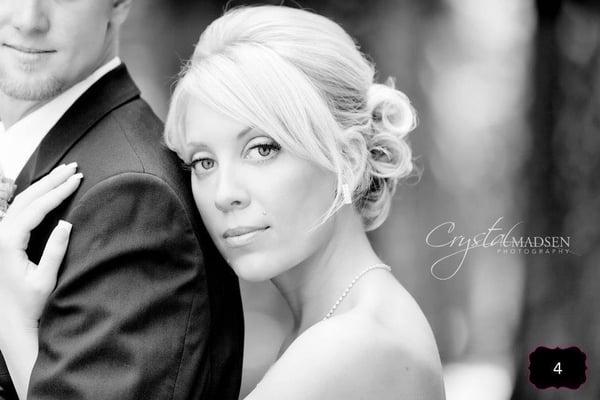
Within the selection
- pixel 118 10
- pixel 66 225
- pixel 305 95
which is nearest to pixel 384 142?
pixel 305 95

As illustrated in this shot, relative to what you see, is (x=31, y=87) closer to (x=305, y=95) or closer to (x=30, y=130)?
(x=30, y=130)

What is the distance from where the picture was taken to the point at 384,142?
81.2 inches

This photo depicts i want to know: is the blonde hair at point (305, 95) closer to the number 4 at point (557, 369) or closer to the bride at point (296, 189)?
the bride at point (296, 189)

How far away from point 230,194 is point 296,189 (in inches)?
6.0

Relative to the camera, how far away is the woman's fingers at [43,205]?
5.34ft

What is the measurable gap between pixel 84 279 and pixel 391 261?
221cm

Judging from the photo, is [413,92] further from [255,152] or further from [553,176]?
[255,152]

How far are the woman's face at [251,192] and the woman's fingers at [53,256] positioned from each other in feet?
1.18

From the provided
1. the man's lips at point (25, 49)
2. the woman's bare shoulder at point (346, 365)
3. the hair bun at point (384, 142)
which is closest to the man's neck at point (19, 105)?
the man's lips at point (25, 49)

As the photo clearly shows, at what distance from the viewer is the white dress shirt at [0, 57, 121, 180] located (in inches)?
72.9

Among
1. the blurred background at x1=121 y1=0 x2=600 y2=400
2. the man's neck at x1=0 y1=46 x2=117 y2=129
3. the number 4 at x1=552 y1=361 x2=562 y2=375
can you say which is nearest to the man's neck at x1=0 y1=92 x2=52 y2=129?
the man's neck at x1=0 y1=46 x2=117 y2=129

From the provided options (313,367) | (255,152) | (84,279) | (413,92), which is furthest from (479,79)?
(84,279)

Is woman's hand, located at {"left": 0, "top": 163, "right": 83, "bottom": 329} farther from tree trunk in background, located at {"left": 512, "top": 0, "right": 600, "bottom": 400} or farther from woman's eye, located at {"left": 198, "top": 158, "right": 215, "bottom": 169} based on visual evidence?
tree trunk in background, located at {"left": 512, "top": 0, "right": 600, "bottom": 400}

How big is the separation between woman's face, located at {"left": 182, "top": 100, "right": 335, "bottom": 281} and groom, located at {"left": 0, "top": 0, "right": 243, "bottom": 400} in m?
0.06
